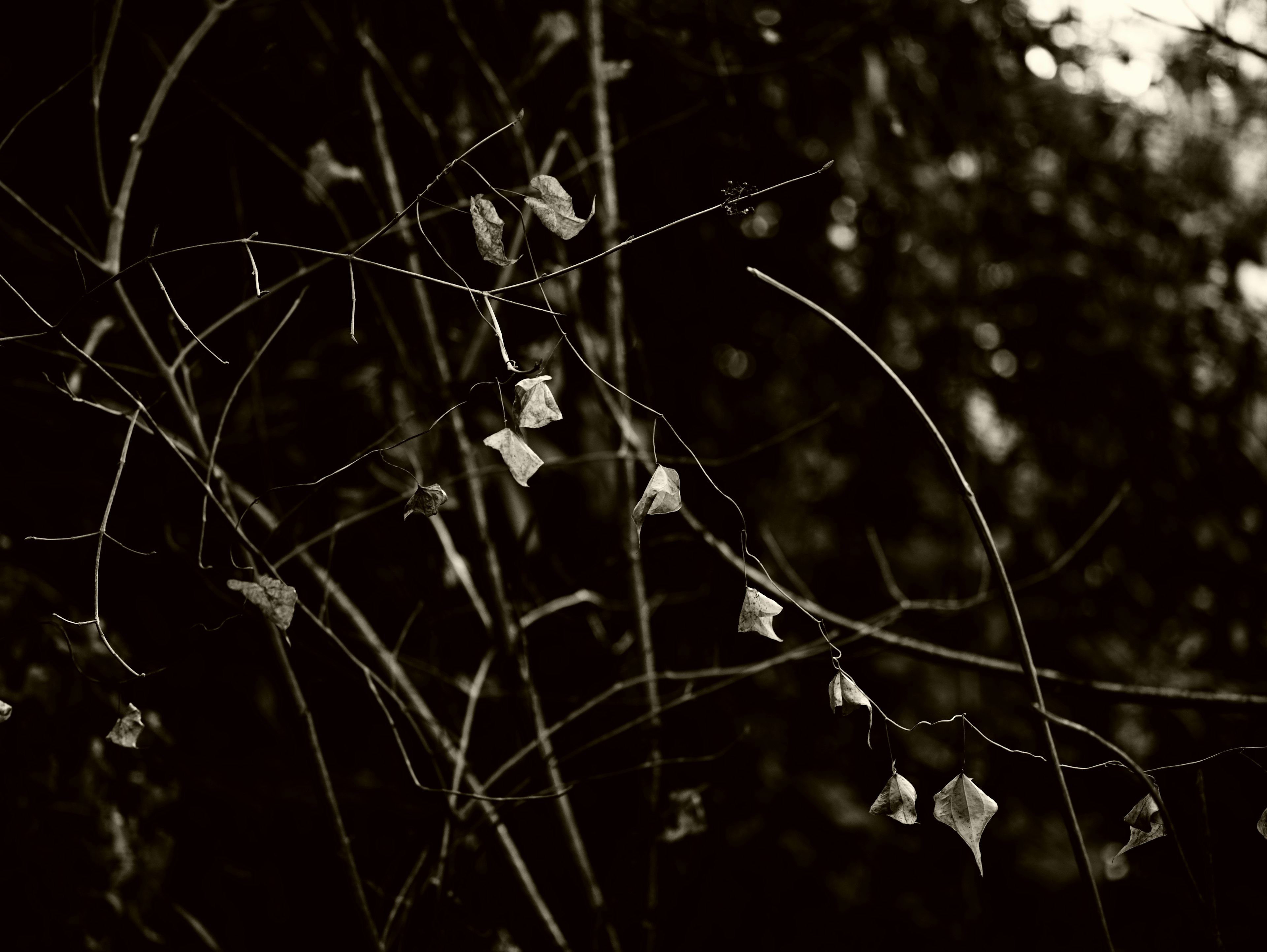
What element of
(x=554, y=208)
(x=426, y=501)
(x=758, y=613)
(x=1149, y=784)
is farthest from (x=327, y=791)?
(x=1149, y=784)

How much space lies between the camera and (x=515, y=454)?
565 mm

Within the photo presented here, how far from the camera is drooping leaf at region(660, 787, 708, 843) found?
0.97 meters

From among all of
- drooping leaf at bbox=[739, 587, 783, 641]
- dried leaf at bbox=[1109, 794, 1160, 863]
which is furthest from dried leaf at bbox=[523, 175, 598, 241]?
dried leaf at bbox=[1109, 794, 1160, 863]

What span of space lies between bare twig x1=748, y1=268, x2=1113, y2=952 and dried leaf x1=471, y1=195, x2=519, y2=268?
0.18 metres

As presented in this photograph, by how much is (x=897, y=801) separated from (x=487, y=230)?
479 millimetres

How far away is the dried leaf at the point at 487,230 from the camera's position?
56cm

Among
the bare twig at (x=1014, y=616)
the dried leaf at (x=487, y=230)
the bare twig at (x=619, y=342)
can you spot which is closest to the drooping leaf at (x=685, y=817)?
the bare twig at (x=619, y=342)

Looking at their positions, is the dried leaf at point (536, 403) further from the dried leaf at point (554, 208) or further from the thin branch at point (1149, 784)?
the thin branch at point (1149, 784)

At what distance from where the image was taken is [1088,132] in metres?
2.03

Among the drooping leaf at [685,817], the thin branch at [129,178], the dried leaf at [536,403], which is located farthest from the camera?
the drooping leaf at [685,817]

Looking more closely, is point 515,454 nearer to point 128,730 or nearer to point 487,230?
point 487,230

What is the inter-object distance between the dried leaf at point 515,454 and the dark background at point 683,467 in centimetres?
25

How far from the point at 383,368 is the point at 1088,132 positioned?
185cm

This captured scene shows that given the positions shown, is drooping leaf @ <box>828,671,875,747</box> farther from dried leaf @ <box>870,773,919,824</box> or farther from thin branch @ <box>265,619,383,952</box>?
thin branch @ <box>265,619,383,952</box>
